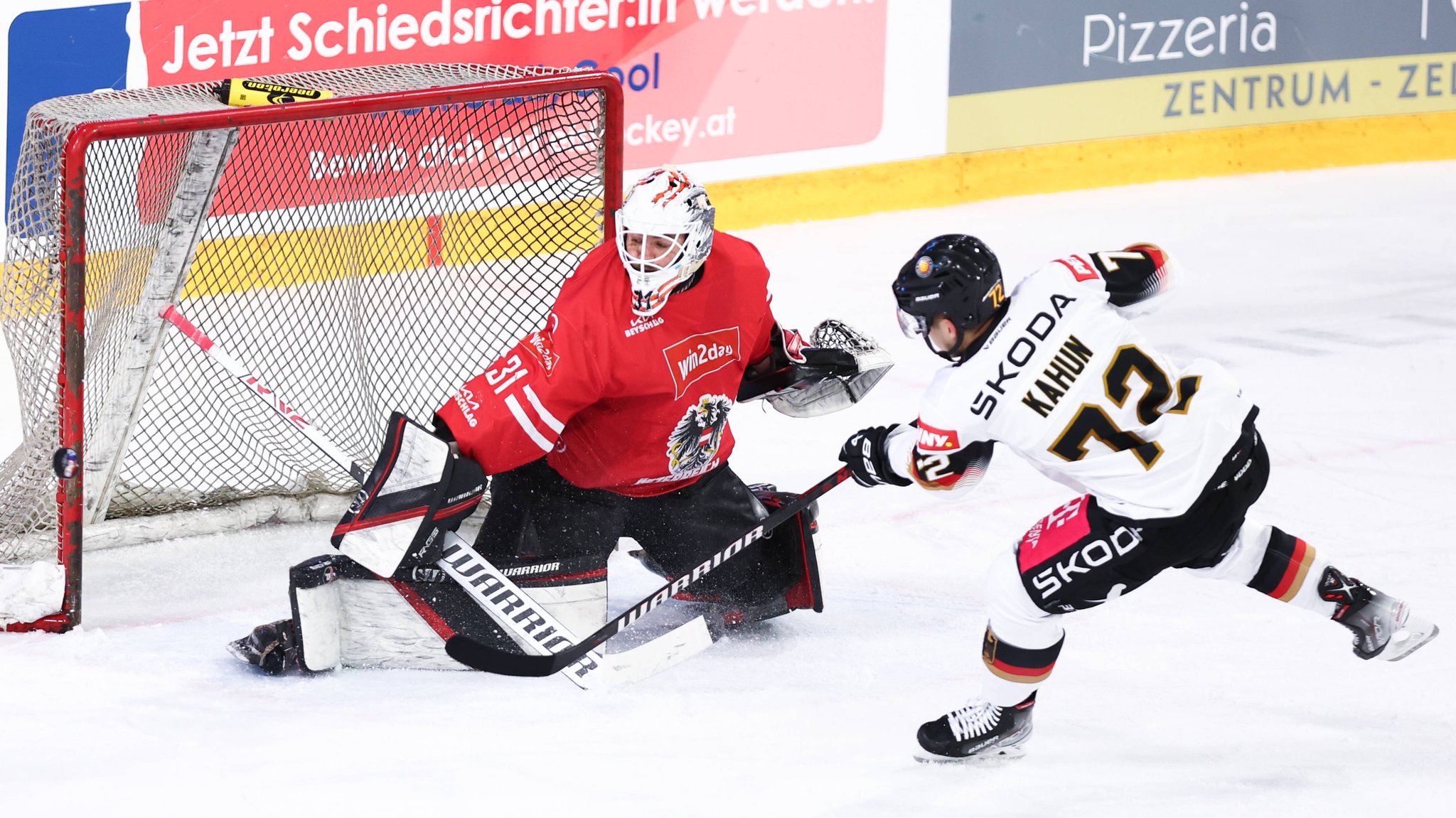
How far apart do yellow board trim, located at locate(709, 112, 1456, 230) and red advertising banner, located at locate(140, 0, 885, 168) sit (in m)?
0.16

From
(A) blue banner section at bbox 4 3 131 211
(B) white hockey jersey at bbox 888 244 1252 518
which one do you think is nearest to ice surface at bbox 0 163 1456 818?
(B) white hockey jersey at bbox 888 244 1252 518

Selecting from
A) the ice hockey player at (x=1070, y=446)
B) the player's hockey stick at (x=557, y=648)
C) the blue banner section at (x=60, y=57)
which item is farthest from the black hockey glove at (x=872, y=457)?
the blue banner section at (x=60, y=57)

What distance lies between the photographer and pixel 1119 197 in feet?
21.6

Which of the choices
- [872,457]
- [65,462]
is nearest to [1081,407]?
[872,457]

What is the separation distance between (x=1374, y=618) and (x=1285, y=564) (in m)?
0.19

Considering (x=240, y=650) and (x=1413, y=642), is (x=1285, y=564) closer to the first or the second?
(x=1413, y=642)

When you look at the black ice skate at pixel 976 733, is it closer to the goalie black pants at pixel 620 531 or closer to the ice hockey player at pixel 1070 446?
the ice hockey player at pixel 1070 446

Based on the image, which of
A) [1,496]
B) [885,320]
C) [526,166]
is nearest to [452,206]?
[526,166]

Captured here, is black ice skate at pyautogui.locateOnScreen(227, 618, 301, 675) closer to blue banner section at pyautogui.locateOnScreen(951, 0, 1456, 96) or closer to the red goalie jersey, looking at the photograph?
the red goalie jersey

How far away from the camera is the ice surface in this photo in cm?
272

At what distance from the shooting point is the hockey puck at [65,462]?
3.04m

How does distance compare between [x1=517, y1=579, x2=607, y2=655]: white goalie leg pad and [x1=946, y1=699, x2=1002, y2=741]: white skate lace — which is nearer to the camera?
[x1=946, y1=699, x2=1002, y2=741]: white skate lace

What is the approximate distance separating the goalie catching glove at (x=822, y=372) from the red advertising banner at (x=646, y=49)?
84.9 inches

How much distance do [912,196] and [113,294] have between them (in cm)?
356
